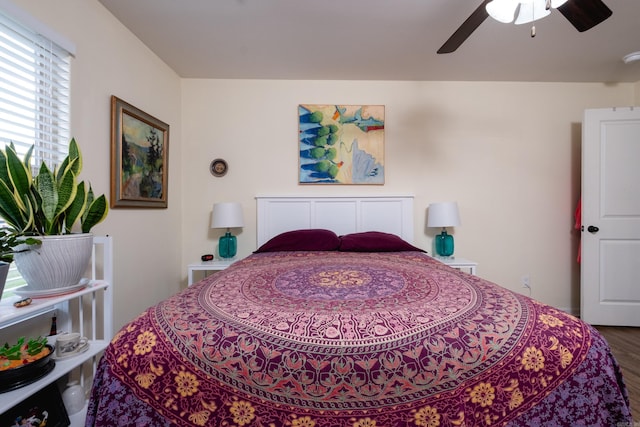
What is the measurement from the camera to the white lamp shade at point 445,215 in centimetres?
257

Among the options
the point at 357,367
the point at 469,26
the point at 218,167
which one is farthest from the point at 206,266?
the point at 469,26

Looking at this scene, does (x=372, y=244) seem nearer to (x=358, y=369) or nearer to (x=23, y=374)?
(x=358, y=369)

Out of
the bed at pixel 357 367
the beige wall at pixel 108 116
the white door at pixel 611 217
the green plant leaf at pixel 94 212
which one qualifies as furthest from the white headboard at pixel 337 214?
the bed at pixel 357 367

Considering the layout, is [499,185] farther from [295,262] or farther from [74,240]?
[74,240]

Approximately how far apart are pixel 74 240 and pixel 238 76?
2.19 metres

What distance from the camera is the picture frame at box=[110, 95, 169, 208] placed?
76.4 inches

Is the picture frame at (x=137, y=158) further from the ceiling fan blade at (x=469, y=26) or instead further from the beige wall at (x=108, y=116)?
the ceiling fan blade at (x=469, y=26)

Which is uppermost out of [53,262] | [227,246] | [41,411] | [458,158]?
[458,158]

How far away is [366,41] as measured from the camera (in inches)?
86.4

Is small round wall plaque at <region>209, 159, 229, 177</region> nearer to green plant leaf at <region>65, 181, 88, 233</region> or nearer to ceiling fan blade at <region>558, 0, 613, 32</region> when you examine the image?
green plant leaf at <region>65, 181, 88, 233</region>

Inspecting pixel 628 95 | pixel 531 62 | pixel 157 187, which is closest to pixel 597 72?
pixel 628 95

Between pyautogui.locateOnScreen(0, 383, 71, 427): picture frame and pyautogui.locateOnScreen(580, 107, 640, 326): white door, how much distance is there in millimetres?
3900

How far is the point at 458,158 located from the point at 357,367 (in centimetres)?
269

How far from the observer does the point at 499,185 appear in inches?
114
